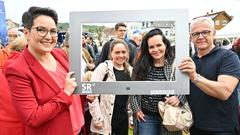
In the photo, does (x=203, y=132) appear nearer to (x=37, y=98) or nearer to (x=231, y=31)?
(x=37, y=98)

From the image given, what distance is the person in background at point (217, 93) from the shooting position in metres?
2.29

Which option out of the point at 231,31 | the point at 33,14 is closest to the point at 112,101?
the point at 33,14

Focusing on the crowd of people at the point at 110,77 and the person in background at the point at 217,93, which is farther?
the person in background at the point at 217,93

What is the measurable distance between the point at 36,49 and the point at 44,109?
1.37 feet

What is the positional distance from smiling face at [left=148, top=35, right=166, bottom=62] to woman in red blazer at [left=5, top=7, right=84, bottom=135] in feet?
2.33

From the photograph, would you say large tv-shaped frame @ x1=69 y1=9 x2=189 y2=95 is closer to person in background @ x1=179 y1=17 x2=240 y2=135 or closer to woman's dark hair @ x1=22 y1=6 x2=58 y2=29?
woman's dark hair @ x1=22 y1=6 x2=58 y2=29

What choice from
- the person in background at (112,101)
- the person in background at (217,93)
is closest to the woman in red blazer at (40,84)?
the person in background at (112,101)

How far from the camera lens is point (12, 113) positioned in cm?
234

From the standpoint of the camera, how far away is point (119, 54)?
8.21 ft

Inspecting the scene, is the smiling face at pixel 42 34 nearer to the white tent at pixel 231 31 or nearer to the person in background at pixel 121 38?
the person in background at pixel 121 38

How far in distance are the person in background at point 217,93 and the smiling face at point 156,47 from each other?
0.93 feet

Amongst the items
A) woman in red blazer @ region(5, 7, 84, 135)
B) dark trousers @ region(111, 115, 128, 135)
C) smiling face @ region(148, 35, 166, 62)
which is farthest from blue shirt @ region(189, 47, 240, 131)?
dark trousers @ region(111, 115, 128, 135)

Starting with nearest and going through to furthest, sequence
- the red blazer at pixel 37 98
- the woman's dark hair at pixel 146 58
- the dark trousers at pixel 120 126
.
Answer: the red blazer at pixel 37 98
the woman's dark hair at pixel 146 58
the dark trousers at pixel 120 126

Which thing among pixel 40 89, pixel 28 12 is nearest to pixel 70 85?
pixel 40 89
